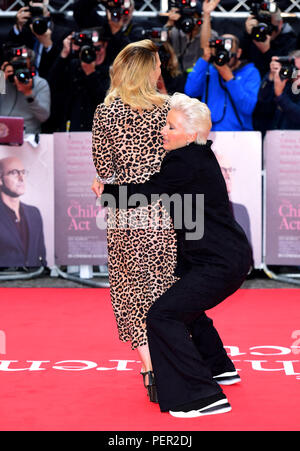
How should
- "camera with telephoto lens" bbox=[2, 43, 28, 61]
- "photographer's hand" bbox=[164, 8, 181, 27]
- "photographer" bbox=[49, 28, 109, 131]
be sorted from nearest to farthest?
"photographer" bbox=[49, 28, 109, 131] < "camera with telephoto lens" bbox=[2, 43, 28, 61] < "photographer's hand" bbox=[164, 8, 181, 27]

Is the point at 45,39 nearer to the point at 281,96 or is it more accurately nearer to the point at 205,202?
the point at 281,96

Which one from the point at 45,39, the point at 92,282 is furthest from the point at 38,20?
the point at 92,282

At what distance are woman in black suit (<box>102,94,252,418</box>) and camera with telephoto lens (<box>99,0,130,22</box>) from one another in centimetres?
411

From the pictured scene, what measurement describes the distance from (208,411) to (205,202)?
865 mm

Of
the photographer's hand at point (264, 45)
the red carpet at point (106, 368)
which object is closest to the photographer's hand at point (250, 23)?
the photographer's hand at point (264, 45)

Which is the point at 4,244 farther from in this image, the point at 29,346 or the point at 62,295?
the point at 29,346

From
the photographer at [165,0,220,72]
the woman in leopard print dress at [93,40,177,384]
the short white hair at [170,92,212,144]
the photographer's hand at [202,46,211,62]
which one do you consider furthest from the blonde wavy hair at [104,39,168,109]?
the photographer at [165,0,220,72]

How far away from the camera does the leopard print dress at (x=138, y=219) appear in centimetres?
372

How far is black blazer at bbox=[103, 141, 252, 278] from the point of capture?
3.44 m

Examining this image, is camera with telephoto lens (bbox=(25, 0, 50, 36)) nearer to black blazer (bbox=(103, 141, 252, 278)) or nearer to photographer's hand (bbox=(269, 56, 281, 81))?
photographer's hand (bbox=(269, 56, 281, 81))

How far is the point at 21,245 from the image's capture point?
23.7ft

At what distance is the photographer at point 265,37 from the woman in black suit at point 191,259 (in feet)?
13.3
